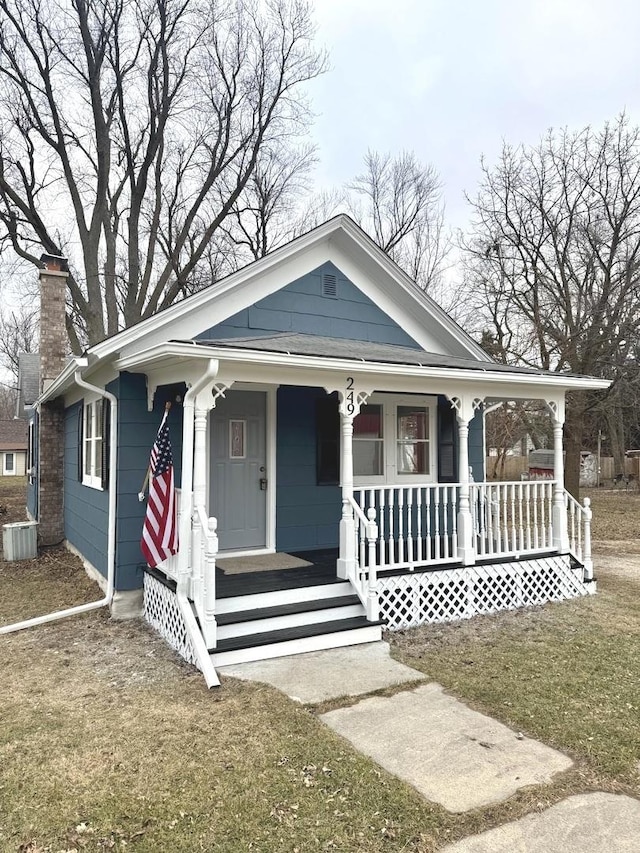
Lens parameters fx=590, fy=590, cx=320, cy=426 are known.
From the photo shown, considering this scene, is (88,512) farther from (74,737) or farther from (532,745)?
(532,745)

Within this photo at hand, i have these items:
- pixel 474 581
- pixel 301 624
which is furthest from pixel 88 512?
pixel 474 581

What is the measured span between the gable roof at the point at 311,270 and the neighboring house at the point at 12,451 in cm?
3665

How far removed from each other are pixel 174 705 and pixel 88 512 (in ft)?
15.8

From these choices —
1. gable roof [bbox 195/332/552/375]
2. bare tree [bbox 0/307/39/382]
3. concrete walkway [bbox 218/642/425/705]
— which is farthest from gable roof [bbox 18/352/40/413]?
bare tree [bbox 0/307/39/382]

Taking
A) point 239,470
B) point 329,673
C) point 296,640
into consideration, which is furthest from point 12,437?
point 329,673

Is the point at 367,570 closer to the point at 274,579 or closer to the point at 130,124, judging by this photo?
the point at 274,579

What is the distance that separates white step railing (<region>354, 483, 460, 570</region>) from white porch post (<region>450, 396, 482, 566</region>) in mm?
86

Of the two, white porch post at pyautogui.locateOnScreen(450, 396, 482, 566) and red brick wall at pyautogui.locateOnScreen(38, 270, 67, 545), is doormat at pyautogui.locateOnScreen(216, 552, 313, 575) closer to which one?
white porch post at pyautogui.locateOnScreen(450, 396, 482, 566)

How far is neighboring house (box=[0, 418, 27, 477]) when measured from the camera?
129 feet

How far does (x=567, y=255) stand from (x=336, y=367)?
13967 millimetres

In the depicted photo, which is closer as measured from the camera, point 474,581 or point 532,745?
point 532,745

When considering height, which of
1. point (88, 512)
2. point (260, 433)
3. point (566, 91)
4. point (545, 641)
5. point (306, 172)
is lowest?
point (545, 641)

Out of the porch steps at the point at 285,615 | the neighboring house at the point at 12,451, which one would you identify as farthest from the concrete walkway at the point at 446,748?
the neighboring house at the point at 12,451

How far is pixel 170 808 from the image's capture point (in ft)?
9.81
